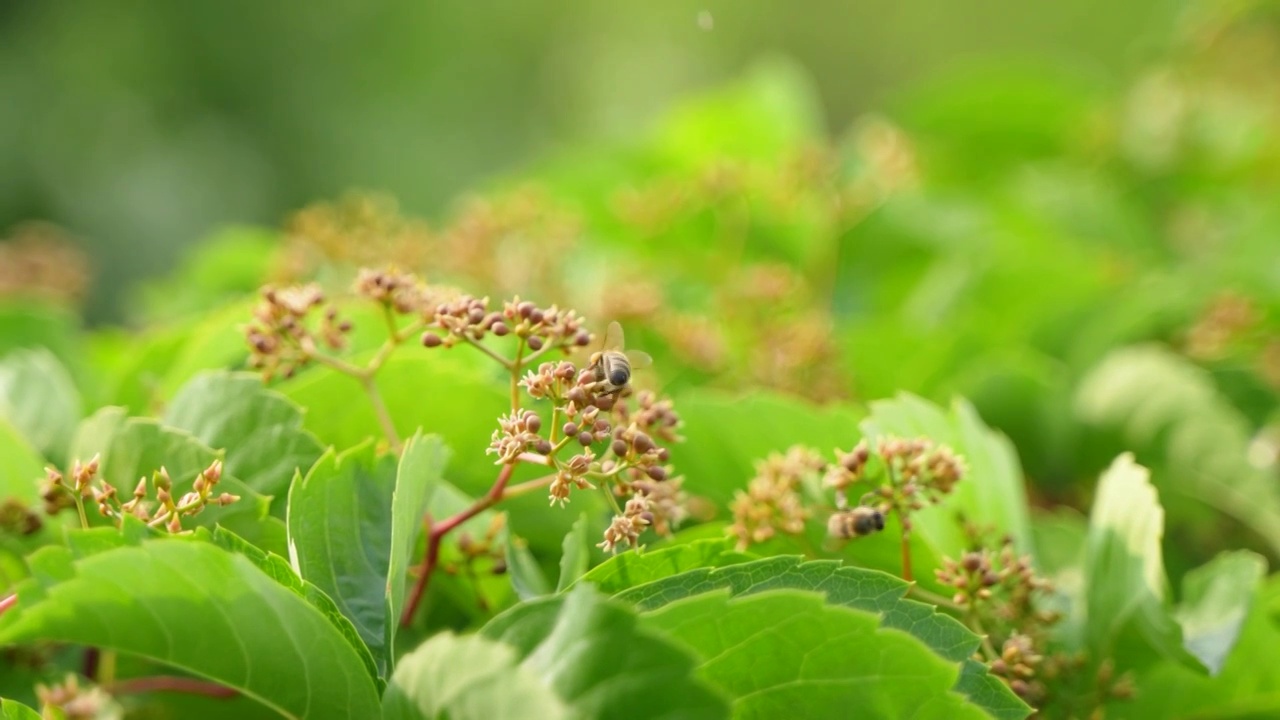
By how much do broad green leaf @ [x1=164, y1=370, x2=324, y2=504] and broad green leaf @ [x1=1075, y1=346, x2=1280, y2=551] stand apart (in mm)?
850

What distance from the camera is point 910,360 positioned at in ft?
4.54

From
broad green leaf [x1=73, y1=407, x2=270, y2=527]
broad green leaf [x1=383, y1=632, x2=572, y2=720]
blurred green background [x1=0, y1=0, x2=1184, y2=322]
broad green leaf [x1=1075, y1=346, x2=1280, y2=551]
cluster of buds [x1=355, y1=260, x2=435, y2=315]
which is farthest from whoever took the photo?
blurred green background [x1=0, y1=0, x2=1184, y2=322]

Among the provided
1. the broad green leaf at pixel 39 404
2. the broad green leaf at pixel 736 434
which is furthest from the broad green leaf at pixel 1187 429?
the broad green leaf at pixel 39 404

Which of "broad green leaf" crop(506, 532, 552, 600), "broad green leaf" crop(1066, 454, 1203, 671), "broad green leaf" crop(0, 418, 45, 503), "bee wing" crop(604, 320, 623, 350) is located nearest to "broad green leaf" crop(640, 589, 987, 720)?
"broad green leaf" crop(506, 532, 552, 600)

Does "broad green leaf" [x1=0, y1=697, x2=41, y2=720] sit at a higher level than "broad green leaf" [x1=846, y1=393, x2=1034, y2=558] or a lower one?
lower

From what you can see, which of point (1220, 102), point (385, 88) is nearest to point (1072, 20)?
point (385, 88)

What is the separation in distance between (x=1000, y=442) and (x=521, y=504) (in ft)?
1.23

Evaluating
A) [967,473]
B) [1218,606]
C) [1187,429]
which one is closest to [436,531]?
[967,473]

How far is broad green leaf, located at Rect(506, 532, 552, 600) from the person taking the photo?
2.56ft

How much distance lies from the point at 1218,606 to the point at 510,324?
0.53m

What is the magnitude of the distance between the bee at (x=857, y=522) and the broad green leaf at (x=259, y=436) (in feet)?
1.12

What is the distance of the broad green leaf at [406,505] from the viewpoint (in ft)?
2.30

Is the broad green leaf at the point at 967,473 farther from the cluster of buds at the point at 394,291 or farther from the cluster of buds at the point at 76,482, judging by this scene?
the cluster of buds at the point at 76,482

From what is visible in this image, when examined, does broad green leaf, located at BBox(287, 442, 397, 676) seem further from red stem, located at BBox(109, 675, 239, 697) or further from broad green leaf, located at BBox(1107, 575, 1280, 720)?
broad green leaf, located at BBox(1107, 575, 1280, 720)
